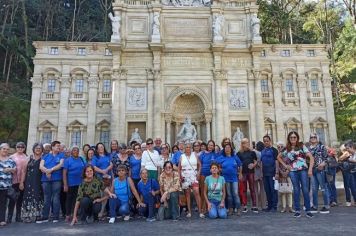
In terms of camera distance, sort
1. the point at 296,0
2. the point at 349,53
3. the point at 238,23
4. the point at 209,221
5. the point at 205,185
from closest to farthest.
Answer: the point at 209,221, the point at 205,185, the point at 238,23, the point at 349,53, the point at 296,0

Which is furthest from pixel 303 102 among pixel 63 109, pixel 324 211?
pixel 63 109

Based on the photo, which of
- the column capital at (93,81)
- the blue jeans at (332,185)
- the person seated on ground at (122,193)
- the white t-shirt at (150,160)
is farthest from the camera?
the column capital at (93,81)

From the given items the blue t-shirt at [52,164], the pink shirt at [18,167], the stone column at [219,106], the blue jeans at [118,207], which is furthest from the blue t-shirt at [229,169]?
the stone column at [219,106]

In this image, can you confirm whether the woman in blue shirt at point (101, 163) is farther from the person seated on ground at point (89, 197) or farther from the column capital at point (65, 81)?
the column capital at point (65, 81)

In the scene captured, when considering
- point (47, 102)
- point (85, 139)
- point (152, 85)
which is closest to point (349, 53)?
point (152, 85)

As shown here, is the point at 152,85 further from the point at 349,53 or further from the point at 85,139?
the point at 349,53

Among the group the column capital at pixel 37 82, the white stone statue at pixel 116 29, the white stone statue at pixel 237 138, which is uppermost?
the white stone statue at pixel 116 29

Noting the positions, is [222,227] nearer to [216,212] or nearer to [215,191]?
[216,212]

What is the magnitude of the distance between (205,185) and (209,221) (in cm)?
96

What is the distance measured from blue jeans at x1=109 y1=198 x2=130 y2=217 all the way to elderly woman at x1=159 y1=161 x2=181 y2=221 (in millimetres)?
871

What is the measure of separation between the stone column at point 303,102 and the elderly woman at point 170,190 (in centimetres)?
1753

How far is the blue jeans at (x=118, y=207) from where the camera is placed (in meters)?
7.17

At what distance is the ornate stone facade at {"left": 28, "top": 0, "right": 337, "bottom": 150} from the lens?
20.7 m

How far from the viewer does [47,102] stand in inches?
861
